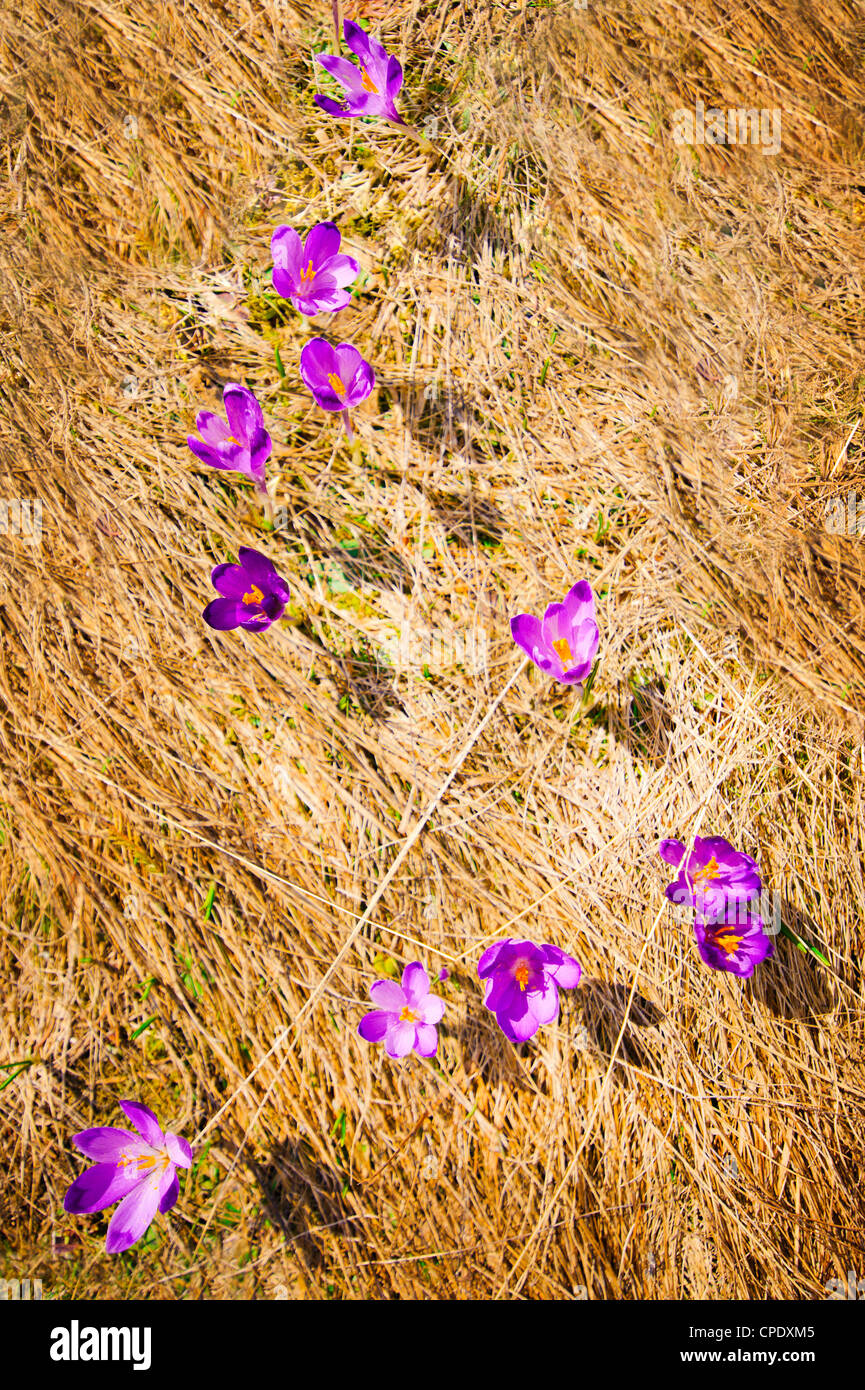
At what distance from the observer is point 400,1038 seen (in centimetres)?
171

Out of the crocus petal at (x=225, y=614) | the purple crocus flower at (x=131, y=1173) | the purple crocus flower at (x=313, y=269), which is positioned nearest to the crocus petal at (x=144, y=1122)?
the purple crocus flower at (x=131, y=1173)

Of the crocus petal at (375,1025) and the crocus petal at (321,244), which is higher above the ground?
the crocus petal at (321,244)

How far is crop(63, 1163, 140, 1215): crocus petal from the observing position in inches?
61.5

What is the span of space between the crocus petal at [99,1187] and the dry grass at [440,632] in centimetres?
19

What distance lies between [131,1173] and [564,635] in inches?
58.9

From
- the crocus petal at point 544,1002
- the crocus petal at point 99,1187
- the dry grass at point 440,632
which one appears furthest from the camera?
the dry grass at point 440,632

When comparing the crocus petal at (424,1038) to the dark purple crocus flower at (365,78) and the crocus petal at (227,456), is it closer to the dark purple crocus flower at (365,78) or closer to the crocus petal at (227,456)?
the crocus petal at (227,456)

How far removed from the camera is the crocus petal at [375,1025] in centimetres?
166

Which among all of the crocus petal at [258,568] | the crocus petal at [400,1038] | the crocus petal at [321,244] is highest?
the crocus petal at [321,244]

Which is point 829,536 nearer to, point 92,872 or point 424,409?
point 424,409

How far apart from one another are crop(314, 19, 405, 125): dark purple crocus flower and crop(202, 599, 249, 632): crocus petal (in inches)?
46.0

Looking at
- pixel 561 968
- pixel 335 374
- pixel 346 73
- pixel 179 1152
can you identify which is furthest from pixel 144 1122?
pixel 346 73

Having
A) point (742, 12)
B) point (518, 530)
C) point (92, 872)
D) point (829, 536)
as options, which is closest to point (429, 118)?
point (742, 12)

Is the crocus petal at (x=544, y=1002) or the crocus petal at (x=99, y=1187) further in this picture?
the crocus petal at (x=544, y=1002)
